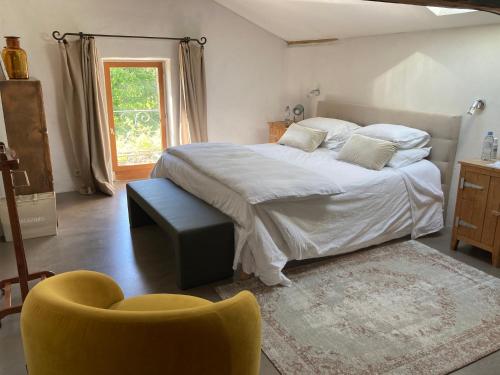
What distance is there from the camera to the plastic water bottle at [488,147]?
3.25 m

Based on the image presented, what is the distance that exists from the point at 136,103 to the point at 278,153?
Answer: 7.23 ft

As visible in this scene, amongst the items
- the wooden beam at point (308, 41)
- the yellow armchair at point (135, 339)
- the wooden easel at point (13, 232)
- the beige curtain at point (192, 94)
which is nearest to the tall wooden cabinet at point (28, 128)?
the wooden easel at point (13, 232)

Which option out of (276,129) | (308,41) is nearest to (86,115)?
(276,129)

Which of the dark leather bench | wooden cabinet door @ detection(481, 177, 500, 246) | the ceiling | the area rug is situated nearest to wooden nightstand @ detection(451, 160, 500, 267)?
wooden cabinet door @ detection(481, 177, 500, 246)

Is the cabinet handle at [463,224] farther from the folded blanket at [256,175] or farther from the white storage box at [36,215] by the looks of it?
the white storage box at [36,215]

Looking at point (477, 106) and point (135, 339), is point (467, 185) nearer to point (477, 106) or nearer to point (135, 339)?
point (477, 106)

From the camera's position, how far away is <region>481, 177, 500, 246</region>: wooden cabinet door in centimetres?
299

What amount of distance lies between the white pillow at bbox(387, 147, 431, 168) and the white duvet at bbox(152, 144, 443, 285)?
6cm

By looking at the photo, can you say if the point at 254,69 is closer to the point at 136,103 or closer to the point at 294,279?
Result: the point at 136,103

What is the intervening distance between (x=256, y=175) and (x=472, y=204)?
172cm

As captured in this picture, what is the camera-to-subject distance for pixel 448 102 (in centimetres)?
374

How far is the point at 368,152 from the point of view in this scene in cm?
371

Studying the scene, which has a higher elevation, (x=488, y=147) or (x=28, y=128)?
(x=28, y=128)

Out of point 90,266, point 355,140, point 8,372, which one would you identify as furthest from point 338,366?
point 355,140
